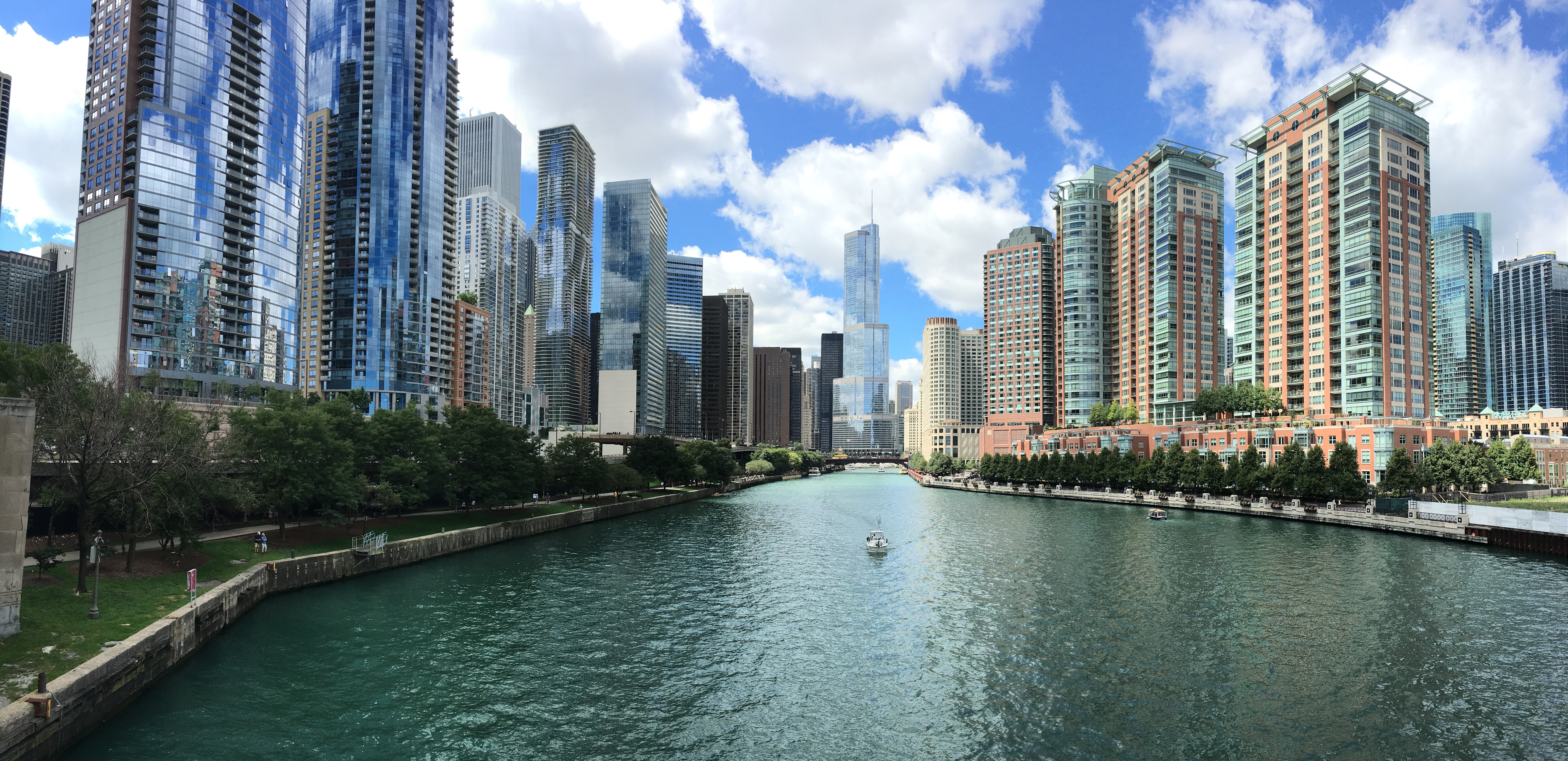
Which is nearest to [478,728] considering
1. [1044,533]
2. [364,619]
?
[364,619]

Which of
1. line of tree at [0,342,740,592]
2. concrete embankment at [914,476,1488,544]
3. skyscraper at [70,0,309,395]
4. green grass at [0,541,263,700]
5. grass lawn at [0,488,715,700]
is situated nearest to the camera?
green grass at [0,541,263,700]

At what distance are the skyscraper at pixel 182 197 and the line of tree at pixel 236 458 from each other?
29.3 metres

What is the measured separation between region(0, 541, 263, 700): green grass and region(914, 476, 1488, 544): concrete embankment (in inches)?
5757

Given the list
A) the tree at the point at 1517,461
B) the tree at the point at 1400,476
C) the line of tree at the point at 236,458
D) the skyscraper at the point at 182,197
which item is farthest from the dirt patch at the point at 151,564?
the tree at the point at 1517,461

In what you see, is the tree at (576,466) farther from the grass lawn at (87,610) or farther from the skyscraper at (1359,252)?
the skyscraper at (1359,252)

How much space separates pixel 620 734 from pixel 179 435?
47.3m

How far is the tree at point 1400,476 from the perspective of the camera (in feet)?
420

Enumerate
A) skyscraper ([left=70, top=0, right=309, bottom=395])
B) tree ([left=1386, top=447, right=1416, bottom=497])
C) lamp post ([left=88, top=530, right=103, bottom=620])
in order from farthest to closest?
skyscraper ([left=70, top=0, right=309, bottom=395]), tree ([left=1386, top=447, right=1416, bottom=497]), lamp post ([left=88, top=530, right=103, bottom=620])

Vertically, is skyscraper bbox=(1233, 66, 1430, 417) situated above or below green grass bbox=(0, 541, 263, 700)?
above

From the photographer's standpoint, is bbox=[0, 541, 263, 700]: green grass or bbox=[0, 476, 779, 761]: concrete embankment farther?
bbox=[0, 541, 263, 700]: green grass

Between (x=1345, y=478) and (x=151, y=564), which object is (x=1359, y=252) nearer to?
(x=1345, y=478)

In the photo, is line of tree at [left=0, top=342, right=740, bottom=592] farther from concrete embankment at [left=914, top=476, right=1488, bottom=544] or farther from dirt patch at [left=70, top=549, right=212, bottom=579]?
concrete embankment at [left=914, top=476, right=1488, bottom=544]

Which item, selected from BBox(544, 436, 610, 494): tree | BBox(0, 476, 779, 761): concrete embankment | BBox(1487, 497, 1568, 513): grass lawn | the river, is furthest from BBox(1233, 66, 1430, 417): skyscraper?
BBox(0, 476, 779, 761): concrete embankment

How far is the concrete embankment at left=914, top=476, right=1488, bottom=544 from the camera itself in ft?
349
